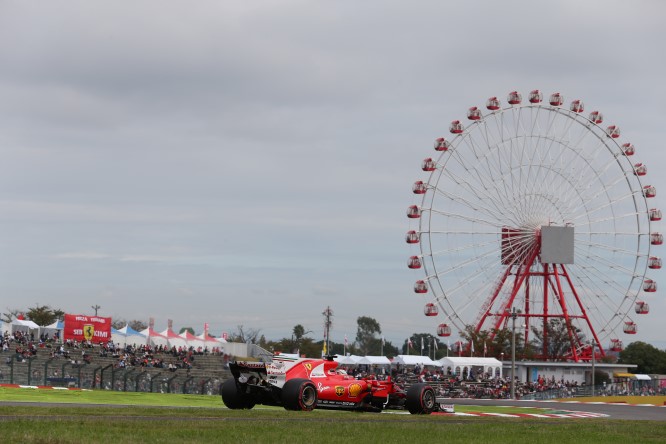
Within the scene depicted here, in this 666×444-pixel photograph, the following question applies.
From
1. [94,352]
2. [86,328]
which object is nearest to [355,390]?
[94,352]

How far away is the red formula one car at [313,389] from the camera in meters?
27.0

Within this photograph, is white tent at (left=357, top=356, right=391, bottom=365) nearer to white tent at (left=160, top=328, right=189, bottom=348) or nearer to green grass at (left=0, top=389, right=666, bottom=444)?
white tent at (left=160, top=328, right=189, bottom=348)

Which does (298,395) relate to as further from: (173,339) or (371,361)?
(173,339)

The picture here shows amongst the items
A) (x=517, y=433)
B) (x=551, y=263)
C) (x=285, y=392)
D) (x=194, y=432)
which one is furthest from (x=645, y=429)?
(x=551, y=263)

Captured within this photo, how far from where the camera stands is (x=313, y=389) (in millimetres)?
26906

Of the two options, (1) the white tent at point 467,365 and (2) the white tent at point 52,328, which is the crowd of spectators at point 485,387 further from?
(2) the white tent at point 52,328

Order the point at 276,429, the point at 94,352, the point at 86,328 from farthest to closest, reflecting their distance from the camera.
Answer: the point at 86,328
the point at 94,352
the point at 276,429

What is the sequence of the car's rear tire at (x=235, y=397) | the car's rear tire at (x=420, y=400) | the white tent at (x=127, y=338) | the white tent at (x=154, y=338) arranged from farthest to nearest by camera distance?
the white tent at (x=154, y=338) < the white tent at (x=127, y=338) < the car's rear tire at (x=420, y=400) < the car's rear tire at (x=235, y=397)

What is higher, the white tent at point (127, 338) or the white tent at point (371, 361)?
the white tent at point (127, 338)

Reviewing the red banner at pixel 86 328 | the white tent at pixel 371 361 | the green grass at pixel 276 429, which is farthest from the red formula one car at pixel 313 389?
the white tent at pixel 371 361

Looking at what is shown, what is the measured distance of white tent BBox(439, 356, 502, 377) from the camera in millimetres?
77625

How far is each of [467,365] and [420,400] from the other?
50.7 meters

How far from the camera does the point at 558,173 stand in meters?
80.2

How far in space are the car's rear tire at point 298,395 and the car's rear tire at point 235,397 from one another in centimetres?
162
